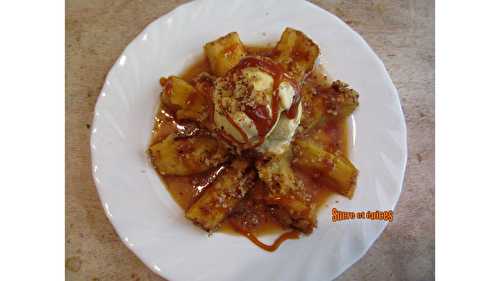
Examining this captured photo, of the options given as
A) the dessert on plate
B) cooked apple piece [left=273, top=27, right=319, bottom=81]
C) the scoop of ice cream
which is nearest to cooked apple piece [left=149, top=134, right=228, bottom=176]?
the dessert on plate

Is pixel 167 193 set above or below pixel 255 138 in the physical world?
below

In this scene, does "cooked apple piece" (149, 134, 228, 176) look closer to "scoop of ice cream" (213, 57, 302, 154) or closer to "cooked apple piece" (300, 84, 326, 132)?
"scoop of ice cream" (213, 57, 302, 154)

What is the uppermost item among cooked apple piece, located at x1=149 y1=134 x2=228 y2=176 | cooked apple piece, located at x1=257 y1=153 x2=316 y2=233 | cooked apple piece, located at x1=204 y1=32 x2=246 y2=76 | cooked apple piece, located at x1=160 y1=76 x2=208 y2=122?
cooked apple piece, located at x1=204 y1=32 x2=246 y2=76

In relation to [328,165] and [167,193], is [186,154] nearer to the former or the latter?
[167,193]

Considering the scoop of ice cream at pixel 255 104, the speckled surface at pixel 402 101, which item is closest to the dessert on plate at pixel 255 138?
the scoop of ice cream at pixel 255 104

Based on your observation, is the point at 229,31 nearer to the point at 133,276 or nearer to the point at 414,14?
the point at 414,14

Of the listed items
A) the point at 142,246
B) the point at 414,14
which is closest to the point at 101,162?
the point at 142,246

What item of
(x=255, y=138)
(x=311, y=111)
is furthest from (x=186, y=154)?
(x=311, y=111)
